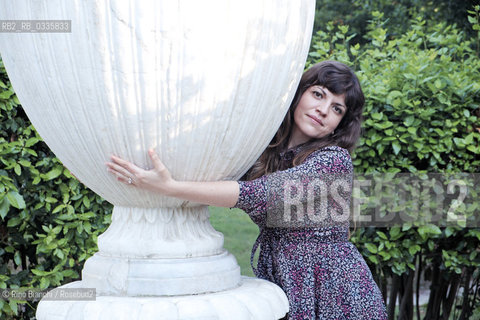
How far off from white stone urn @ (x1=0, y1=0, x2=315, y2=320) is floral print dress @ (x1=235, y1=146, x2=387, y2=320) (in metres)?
0.13

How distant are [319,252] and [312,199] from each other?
236mm

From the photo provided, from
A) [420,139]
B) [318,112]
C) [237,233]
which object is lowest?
[237,233]

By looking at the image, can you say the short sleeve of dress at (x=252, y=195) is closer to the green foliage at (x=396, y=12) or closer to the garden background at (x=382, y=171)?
the garden background at (x=382, y=171)

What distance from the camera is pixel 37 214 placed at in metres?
2.82

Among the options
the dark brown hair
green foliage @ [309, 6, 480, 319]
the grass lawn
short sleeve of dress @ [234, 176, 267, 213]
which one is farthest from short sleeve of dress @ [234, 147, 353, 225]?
the grass lawn

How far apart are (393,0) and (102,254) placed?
719 cm

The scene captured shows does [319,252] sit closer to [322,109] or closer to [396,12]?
[322,109]

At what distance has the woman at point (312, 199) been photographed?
6.48ft

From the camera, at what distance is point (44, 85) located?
1771mm

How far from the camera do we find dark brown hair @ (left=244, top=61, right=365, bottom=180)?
229 cm

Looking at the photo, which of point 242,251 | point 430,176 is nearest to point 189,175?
point 430,176

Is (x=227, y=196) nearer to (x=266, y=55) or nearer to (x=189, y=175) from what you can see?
(x=189, y=175)

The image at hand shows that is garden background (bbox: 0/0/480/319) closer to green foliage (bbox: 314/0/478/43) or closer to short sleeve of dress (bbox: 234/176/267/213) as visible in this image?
short sleeve of dress (bbox: 234/176/267/213)

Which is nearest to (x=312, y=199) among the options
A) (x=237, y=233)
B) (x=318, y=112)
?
(x=318, y=112)
